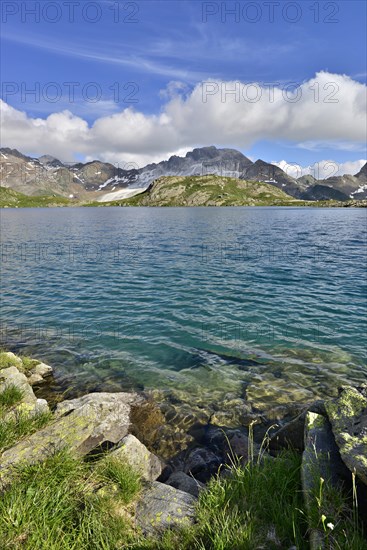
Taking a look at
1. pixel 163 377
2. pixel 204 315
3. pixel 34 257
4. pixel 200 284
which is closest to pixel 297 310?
pixel 204 315

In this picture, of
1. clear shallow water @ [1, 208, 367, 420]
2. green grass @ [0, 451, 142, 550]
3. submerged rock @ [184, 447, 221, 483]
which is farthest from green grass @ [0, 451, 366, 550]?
clear shallow water @ [1, 208, 367, 420]

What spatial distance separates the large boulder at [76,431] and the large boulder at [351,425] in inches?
243

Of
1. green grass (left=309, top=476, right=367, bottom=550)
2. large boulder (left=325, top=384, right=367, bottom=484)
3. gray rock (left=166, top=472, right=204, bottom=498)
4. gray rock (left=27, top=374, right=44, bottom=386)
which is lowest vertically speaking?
gray rock (left=166, top=472, right=204, bottom=498)

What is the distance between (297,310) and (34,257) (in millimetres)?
40313

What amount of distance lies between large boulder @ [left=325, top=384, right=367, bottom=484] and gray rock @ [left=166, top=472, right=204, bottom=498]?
12.5ft

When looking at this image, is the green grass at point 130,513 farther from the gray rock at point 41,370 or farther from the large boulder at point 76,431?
the gray rock at point 41,370

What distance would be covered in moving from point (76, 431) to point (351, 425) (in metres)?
7.20

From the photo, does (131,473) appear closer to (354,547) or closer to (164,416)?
(354,547)

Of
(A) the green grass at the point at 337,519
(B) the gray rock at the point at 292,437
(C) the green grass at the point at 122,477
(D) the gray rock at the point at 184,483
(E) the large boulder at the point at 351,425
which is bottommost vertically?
(D) the gray rock at the point at 184,483

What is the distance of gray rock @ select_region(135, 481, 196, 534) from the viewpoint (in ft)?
20.0

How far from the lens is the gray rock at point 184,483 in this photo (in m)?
8.17

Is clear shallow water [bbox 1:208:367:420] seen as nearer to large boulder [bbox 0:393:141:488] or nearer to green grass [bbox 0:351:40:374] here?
green grass [bbox 0:351:40:374]

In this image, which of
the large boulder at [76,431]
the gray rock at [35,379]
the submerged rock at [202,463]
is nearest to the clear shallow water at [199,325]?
the gray rock at [35,379]

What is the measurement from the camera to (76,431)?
9.12 metres
